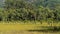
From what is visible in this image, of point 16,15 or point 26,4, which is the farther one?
point 26,4

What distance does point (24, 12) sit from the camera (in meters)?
49.3

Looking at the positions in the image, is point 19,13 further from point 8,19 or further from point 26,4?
point 26,4

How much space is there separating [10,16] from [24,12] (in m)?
3.85

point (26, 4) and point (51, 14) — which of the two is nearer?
point (51, 14)

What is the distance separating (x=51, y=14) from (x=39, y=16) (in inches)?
126

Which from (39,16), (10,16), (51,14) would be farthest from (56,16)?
(10,16)

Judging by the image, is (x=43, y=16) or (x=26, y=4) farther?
(x=26, y=4)

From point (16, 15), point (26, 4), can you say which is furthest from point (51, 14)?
point (26, 4)

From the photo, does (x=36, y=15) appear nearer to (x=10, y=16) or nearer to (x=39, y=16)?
(x=39, y=16)

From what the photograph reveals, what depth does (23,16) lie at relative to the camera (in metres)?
48.9

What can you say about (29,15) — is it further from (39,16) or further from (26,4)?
(26,4)

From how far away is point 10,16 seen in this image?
47844 mm

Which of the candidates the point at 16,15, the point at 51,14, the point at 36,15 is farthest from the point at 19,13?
the point at 51,14

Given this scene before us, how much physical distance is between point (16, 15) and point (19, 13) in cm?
107
